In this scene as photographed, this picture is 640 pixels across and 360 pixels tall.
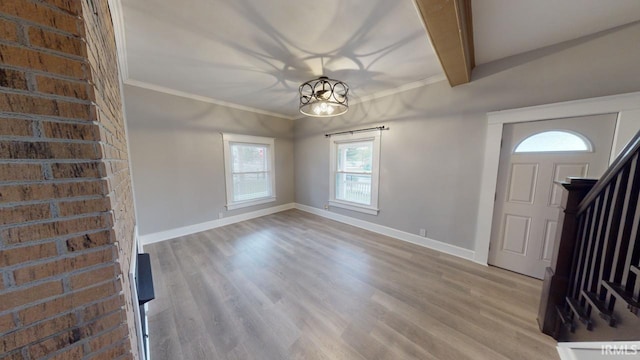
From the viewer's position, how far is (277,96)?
3.42 m

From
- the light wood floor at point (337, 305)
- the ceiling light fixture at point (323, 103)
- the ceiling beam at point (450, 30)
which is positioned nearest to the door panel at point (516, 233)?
the light wood floor at point (337, 305)

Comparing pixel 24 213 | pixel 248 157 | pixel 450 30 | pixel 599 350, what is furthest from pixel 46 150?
pixel 248 157

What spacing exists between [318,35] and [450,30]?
109 cm

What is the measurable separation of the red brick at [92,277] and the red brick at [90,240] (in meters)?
0.09

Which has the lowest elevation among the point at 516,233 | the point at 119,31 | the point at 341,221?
the point at 341,221

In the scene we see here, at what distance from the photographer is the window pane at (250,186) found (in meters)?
4.17

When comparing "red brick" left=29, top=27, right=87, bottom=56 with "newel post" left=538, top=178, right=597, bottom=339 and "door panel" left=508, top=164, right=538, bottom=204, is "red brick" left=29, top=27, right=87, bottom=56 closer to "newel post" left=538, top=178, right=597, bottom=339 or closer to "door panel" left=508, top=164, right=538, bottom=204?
"newel post" left=538, top=178, right=597, bottom=339

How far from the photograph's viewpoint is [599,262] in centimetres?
124

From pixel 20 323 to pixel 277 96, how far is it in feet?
11.3

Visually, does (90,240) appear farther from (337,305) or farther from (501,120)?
(501,120)

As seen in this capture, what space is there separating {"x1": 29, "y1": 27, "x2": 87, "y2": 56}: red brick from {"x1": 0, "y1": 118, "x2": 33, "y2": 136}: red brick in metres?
0.23

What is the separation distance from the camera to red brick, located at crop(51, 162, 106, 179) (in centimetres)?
62

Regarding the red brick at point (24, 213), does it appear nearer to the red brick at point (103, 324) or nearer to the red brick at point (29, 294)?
the red brick at point (29, 294)

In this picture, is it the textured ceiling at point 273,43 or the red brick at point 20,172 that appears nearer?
the red brick at point 20,172
